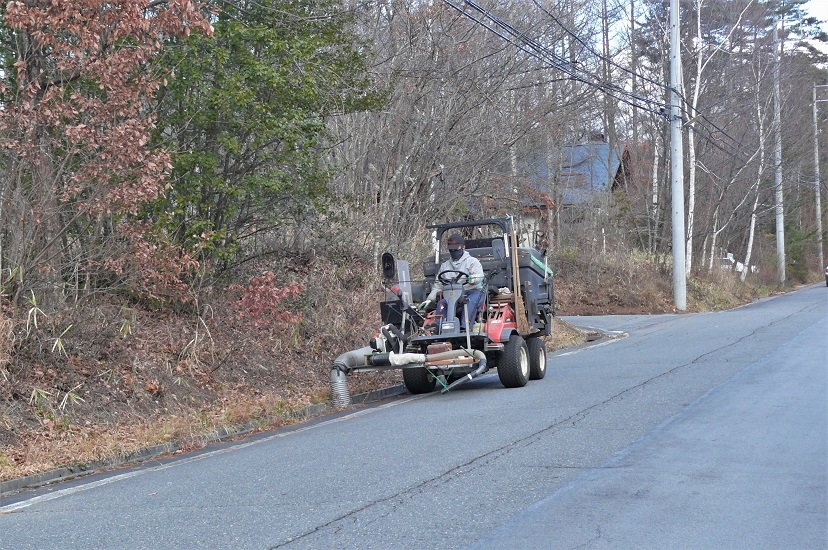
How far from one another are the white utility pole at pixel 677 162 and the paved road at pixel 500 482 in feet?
59.3

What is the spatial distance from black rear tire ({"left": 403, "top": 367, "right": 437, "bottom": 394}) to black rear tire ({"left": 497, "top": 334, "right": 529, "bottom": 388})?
3.52 feet

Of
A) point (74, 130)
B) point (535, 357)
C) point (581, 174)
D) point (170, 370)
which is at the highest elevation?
point (581, 174)

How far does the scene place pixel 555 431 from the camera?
10117mm

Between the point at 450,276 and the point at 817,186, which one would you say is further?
the point at 817,186

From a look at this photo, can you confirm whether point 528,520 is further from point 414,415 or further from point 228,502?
point 414,415

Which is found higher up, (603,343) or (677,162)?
(677,162)

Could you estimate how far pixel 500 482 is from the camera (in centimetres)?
779

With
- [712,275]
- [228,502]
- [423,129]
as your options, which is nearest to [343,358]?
[228,502]

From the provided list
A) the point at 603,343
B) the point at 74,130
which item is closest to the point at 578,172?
the point at 603,343

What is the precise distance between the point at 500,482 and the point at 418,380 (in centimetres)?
664

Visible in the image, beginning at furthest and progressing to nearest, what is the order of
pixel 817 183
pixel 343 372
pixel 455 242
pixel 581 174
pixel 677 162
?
pixel 817 183 < pixel 581 174 < pixel 677 162 < pixel 455 242 < pixel 343 372

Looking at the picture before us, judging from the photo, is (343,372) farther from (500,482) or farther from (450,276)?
(500,482)

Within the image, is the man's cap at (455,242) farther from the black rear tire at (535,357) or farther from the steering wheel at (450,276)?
the black rear tire at (535,357)

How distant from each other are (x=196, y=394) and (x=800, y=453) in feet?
24.1
